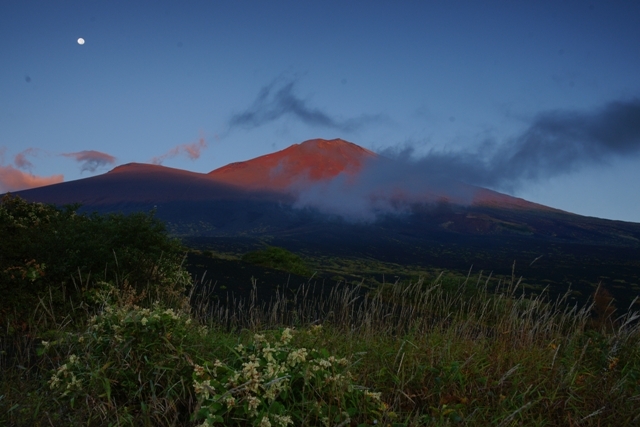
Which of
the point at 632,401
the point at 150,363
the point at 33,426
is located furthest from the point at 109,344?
the point at 632,401

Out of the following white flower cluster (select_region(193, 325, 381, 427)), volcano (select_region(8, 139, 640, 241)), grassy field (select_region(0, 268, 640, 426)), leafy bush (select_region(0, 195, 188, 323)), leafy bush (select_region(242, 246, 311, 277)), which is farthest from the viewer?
volcano (select_region(8, 139, 640, 241))

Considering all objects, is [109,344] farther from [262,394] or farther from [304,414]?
[304,414]

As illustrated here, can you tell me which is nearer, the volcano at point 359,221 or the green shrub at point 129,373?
the green shrub at point 129,373

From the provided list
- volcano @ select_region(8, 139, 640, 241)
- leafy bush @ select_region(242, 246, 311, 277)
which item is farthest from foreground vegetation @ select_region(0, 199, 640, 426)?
volcano @ select_region(8, 139, 640, 241)

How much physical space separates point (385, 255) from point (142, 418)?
8911 cm

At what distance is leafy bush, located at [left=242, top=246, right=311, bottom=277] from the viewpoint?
24516mm

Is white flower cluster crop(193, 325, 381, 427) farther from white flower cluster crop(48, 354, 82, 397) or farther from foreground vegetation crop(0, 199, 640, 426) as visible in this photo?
white flower cluster crop(48, 354, 82, 397)

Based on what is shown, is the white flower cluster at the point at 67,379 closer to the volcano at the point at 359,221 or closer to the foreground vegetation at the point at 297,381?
the foreground vegetation at the point at 297,381

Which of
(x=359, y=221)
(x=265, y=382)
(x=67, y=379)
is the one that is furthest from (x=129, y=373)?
(x=359, y=221)

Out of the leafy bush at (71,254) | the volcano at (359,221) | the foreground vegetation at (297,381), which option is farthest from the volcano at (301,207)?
the foreground vegetation at (297,381)

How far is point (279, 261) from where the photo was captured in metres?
25.3

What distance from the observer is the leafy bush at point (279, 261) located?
24.5 m

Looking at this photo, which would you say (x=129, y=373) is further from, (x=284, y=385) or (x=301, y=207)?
(x=301, y=207)

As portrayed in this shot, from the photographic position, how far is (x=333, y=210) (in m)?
175
